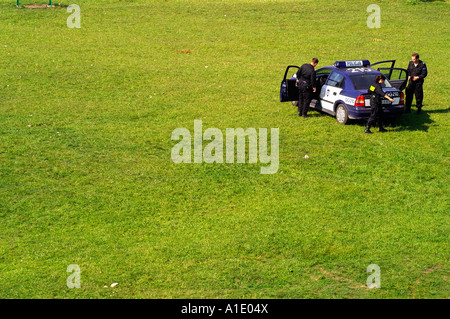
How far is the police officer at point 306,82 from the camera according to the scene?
631 inches

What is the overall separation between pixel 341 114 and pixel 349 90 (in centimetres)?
89

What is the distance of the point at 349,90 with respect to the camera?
15312 mm

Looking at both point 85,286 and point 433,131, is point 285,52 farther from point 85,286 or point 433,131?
point 85,286

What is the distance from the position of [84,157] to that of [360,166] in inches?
293

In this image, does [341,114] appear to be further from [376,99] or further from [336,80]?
[376,99]

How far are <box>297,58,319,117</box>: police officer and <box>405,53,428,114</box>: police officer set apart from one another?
10.0 feet

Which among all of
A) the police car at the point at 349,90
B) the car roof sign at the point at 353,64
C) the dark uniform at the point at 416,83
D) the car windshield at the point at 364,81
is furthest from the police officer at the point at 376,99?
the dark uniform at the point at 416,83

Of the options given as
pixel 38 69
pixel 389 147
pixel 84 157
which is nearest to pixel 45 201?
pixel 84 157

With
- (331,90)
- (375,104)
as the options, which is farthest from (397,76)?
(375,104)

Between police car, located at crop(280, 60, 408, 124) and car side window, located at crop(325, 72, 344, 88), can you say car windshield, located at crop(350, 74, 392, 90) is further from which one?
car side window, located at crop(325, 72, 344, 88)

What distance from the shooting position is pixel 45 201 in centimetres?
1157

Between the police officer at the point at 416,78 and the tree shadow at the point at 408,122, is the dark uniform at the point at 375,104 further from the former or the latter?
the police officer at the point at 416,78

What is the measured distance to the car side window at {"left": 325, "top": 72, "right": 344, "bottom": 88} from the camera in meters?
15.7

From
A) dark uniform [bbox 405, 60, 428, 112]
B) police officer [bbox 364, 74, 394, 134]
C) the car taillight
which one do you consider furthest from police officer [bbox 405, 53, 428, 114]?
the car taillight
